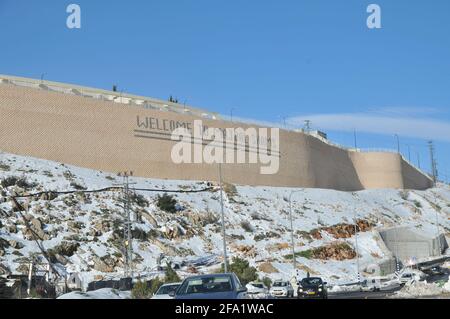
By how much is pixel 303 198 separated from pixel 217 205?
55.8 feet

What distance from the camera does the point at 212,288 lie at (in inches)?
568

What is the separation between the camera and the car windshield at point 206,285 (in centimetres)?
1433

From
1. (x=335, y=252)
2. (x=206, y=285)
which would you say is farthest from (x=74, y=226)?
(x=206, y=285)

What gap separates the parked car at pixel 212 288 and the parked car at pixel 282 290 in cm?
2442

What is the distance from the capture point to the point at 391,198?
105 m

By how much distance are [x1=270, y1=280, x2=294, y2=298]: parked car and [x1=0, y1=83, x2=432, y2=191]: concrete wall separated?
104 ft

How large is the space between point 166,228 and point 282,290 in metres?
25.9

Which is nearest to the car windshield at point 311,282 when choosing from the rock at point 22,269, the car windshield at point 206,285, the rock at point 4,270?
the car windshield at point 206,285

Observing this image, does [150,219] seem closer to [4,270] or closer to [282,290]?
[4,270]

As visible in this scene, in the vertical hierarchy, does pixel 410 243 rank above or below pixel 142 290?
above

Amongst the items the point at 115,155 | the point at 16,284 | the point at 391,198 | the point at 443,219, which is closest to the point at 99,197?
the point at 115,155

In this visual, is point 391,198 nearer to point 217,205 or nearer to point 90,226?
point 217,205

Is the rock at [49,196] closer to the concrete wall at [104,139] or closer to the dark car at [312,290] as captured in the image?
the concrete wall at [104,139]
